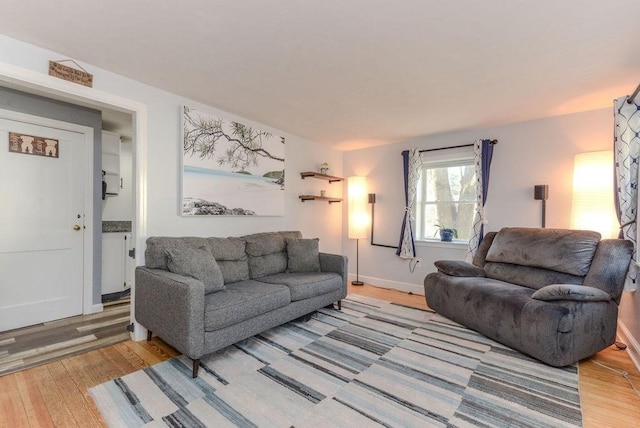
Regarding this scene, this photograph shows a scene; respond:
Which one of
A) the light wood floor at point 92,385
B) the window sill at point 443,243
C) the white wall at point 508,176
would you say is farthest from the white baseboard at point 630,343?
the window sill at point 443,243

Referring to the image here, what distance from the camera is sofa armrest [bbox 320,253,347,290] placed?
3.40 m

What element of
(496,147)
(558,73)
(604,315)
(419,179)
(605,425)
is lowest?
(605,425)

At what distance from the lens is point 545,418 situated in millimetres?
1650

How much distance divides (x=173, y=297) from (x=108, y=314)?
5.76ft

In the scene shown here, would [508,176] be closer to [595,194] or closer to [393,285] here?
[595,194]

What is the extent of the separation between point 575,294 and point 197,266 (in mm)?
2896

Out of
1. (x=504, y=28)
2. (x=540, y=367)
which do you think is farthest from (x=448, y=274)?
(x=504, y=28)

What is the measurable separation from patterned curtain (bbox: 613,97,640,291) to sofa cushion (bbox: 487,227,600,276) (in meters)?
0.23

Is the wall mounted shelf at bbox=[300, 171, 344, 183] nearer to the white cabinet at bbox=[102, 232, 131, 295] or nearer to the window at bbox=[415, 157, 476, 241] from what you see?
the window at bbox=[415, 157, 476, 241]

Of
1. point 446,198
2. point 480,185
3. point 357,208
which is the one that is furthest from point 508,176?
point 357,208

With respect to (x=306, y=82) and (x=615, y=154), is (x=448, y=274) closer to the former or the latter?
(x=615, y=154)

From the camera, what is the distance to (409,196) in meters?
4.23

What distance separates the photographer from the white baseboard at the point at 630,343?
2.21 meters

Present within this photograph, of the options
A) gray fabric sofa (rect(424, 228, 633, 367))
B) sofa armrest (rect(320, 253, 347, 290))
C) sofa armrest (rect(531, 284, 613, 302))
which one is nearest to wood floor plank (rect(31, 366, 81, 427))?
sofa armrest (rect(320, 253, 347, 290))
